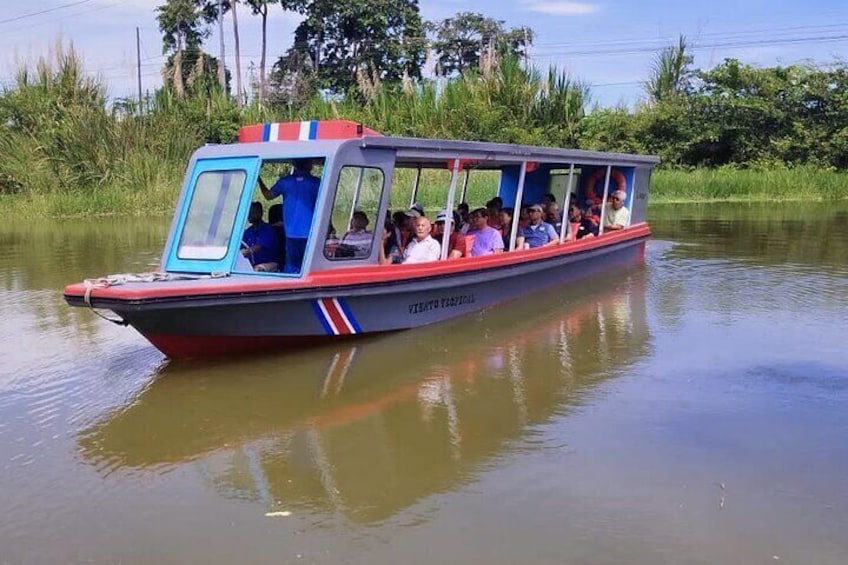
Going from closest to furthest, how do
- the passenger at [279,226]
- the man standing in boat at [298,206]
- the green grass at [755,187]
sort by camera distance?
1. the man standing in boat at [298,206]
2. the passenger at [279,226]
3. the green grass at [755,187]

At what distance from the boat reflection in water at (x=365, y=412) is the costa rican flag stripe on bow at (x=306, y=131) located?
1870mm

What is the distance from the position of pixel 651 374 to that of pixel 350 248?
109 inches

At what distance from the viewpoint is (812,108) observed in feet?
89.7

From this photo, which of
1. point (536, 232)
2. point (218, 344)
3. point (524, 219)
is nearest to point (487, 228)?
point (536, 232)

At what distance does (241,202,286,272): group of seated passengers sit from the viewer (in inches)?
Result: 313

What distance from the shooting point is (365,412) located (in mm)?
5953

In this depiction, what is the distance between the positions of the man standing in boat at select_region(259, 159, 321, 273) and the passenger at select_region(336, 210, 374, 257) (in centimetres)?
36

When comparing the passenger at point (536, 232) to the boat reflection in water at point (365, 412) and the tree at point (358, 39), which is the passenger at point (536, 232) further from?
the tree at point (358, 39)

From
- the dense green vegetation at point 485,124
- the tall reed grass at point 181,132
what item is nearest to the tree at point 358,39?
the dense green vegetation at point 485,124

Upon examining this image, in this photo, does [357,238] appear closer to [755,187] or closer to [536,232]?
[536,232]

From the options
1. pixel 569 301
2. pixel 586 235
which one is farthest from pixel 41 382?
pixel 586 235

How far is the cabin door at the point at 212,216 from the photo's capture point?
24.4ft

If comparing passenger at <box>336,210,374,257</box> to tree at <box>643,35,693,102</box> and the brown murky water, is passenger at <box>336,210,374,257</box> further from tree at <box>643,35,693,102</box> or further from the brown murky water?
tree at <box>643,35,693,102</box>

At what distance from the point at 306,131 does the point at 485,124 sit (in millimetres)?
17160
